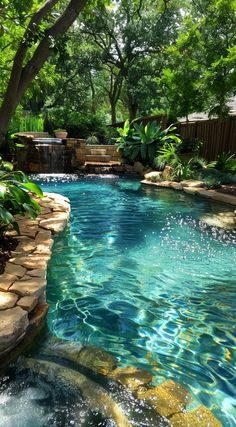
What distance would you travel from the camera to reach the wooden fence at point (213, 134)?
12430mm

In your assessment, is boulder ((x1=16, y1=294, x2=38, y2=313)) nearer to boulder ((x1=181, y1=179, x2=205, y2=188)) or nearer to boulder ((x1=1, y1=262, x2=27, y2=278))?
boulder ((x1=1, y1=262, x2=27, y2=278))

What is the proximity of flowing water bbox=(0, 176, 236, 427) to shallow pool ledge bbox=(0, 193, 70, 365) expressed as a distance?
0.90 ft

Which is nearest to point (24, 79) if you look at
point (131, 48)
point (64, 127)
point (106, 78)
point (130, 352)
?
point (130, 352)

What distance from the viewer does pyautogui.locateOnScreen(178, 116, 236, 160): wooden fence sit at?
489 inches

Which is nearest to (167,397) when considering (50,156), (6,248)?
(6,248)

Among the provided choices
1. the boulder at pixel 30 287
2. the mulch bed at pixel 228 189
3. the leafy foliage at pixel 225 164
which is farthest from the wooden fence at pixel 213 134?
the boulder at pixel 30 287

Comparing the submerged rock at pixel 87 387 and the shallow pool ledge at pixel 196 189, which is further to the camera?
the shallow pool ledge at pixel 196 189

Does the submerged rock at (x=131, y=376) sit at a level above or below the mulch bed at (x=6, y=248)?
below

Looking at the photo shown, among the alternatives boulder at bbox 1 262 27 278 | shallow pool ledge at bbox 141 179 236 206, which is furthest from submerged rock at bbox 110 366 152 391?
shallow pool ledge at bbox 141 179 236 206

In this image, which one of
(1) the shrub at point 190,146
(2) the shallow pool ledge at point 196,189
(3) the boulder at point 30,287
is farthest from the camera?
(1) the shrub at point 190,146

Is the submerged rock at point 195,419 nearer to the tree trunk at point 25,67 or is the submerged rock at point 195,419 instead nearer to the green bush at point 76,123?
the tree trunk at point 25,67

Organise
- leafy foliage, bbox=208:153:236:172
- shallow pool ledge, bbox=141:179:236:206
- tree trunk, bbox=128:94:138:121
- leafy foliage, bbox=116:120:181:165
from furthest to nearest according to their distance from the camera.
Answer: tree trunk, bbox=128:94:138:121
leafy foliage, bbox=116:120:181:165
leafy foliage, bbox=208:153:236:172
shallow pool ledge, bbox=141:179:236:206

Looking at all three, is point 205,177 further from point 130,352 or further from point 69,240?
point 130,352

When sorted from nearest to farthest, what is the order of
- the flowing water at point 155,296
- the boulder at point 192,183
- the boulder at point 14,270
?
the flowing water at point 155,296
the boulder at point 14,270
the boulder at point 192,183
